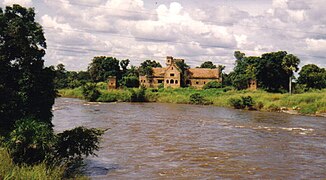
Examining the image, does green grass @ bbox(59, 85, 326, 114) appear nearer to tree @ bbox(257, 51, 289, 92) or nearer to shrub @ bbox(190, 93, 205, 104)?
shrub @ bbox(190, 93, 205, 104)

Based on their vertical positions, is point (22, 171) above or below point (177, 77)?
below

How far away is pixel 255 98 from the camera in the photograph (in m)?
56.6

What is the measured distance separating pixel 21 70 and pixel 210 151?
12.1 meters

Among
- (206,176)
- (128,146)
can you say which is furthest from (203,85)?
(206,176)

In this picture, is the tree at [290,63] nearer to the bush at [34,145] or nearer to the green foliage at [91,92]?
the green foliage at [91,92]

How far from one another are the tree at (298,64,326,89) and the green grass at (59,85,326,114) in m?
10.8

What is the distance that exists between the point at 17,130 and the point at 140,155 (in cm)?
835

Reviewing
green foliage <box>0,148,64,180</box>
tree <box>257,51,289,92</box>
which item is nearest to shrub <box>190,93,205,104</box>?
tree <box>257,51,289,92</box>

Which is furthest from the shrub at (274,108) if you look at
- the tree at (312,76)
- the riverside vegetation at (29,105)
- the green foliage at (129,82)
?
the green foliage at (129,82)

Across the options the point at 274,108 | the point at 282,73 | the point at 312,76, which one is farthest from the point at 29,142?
the point at 312,76

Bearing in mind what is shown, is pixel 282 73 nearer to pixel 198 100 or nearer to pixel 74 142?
pixel 198 100

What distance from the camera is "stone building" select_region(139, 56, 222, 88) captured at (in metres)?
87.4

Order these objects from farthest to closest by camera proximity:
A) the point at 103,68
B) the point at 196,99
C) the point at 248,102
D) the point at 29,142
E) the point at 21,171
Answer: the point at 103,68 < the point at 196,99 < the point at 248,102 < the point at 29,142 < the point at 21,171

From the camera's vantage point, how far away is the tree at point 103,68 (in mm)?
107000
